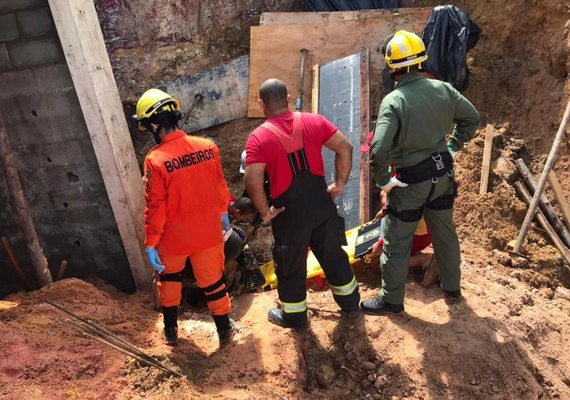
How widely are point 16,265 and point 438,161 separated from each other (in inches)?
159

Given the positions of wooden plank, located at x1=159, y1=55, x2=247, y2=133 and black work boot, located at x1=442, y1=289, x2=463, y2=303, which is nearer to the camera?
black work boot, located at x1=442, y1=289, x2=463, y2=303

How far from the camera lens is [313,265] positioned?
4.76 metres

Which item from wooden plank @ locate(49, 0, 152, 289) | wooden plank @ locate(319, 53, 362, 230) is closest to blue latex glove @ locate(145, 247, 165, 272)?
wooden plank @ locate(49, 0, 152, 289)

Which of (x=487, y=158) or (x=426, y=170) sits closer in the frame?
(x=426, y=170)

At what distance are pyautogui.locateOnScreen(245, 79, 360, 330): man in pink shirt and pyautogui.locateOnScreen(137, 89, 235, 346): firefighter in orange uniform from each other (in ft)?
1.07

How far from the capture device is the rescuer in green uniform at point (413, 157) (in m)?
3.52

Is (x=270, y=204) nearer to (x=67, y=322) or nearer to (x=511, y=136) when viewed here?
(x=67, y=322)

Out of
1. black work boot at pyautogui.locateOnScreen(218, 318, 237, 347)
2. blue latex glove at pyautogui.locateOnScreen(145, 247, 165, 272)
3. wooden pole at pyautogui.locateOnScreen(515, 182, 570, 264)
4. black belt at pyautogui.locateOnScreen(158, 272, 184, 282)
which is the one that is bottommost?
wooden pole at pyautogui.locateOnScreen(515, 182, 570, 264)

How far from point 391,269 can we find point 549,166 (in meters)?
2.07

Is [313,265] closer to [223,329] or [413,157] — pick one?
[223,329]

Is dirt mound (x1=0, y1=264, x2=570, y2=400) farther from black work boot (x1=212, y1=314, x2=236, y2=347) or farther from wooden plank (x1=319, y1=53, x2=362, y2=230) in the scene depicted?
wooden plank (x1=319, y1=53, x2=362, y2=230)

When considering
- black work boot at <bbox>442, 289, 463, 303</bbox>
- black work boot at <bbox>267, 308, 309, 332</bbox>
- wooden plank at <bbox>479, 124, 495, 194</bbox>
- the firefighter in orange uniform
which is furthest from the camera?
wooden plank at <bbox>479, 124, 495, 194</bbox>

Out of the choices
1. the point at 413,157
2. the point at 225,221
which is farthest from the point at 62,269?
the point at 413,157

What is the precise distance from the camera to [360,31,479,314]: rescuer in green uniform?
11.6 feet
